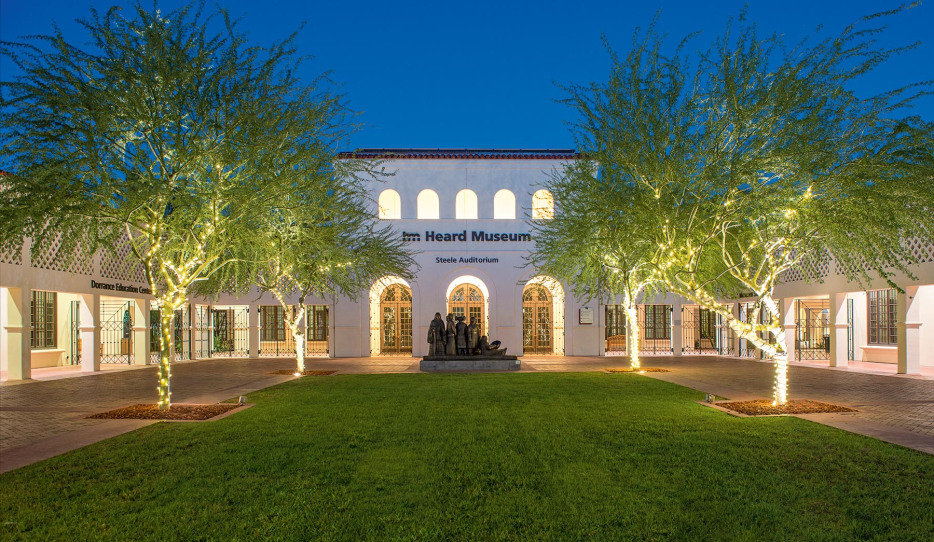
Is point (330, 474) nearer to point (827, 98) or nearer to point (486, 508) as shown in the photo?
point (486, 508)

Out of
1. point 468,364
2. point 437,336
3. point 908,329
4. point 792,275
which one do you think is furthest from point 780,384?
point 792,275

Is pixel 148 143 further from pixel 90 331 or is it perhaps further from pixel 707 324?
pixel 707 324

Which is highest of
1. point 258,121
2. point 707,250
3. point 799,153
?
point 258,121

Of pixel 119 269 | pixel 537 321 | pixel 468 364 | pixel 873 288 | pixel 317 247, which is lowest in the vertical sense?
pixel 468 364

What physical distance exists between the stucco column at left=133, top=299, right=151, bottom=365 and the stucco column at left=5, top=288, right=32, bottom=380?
21.2 ft

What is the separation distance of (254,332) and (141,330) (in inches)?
203

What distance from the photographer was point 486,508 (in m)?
5.86

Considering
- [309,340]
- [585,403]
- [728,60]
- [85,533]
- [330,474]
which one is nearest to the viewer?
[85,533]

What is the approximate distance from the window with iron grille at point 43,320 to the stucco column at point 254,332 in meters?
7.58

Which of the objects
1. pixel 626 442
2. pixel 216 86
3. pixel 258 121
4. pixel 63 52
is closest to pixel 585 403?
pixel 626 442

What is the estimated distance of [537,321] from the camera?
1238 inches

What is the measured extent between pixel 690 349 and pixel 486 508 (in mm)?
32343

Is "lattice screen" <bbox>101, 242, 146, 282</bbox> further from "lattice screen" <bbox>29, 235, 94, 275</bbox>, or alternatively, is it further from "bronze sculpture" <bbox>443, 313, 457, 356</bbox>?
"bronze sculpture" <bbox>443, 313, 457, 356</bbox>

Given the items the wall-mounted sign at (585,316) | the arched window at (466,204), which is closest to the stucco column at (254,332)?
the arched window at (466,204)
